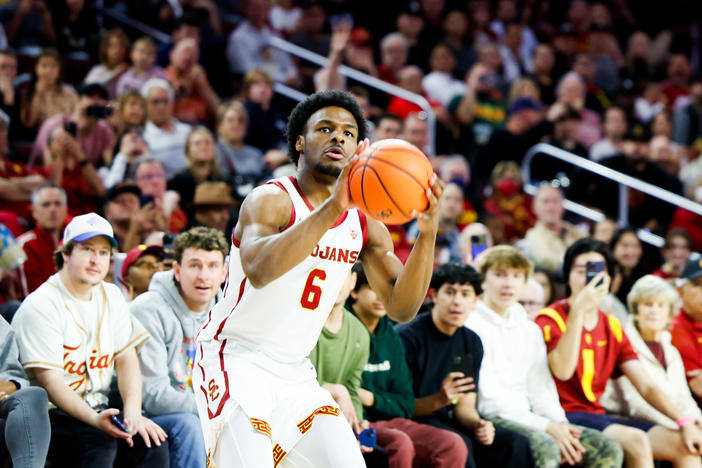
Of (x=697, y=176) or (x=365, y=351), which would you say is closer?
(x=365, y=351)

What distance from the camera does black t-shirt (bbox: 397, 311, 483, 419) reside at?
19.9 feet

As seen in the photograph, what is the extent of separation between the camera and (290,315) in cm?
367

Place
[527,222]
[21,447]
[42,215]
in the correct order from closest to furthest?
[21,447], [42,215], [527,222]

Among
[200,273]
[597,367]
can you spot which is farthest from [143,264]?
[597,367]

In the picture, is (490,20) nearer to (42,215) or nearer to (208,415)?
(42,215)

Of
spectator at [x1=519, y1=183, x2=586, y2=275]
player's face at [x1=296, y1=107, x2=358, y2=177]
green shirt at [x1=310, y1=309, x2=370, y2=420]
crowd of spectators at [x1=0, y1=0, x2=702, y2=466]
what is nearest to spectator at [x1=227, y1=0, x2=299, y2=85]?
crowd of spectators at [x1=0, y1=0, x2=702, y2=466]

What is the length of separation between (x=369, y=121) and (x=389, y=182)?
282 inches

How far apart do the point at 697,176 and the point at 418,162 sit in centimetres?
913

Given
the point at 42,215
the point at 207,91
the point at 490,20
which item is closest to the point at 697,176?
the point at 490,20

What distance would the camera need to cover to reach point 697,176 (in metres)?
11.5

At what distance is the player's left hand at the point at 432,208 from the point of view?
3.38 metres

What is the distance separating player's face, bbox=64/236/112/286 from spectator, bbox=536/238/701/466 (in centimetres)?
312

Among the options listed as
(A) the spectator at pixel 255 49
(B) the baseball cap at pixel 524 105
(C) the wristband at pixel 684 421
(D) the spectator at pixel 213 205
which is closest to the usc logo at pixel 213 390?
(C) the wristband at pixel 684 421

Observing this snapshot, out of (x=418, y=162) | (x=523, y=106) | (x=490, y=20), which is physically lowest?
(x=418, y=162)
